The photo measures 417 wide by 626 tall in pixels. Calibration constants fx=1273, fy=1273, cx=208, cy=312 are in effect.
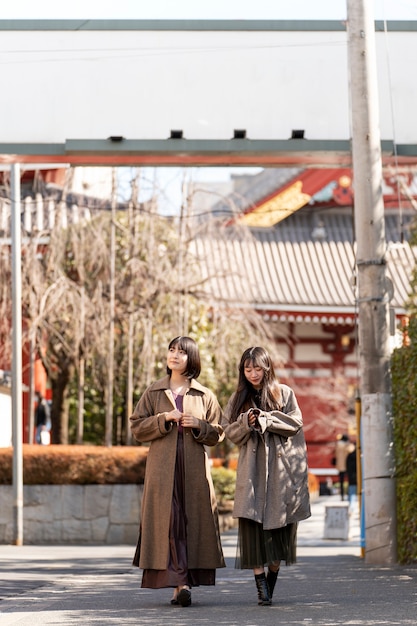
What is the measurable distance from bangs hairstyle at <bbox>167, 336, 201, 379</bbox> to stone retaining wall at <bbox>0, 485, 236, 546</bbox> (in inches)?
387

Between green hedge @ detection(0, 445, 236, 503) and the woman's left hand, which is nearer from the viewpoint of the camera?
the woman's left hand

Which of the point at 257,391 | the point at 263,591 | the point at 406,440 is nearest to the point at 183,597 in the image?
the point at 263,591

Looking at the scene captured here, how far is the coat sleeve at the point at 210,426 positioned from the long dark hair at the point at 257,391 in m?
0.16

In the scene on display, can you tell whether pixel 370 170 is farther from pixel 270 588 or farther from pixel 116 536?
pixel 116 536

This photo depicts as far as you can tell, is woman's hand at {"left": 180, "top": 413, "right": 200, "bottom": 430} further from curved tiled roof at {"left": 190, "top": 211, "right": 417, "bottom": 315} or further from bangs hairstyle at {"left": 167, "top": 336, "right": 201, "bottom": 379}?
curved tiled roof at {"left": 190, "top": 211, "right": 417, "bottom": 315}

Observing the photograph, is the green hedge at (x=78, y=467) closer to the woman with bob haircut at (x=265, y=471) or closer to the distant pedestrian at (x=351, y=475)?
the distant pedestrian at (x=351, y=475)

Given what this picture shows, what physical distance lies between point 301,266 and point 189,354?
112ft

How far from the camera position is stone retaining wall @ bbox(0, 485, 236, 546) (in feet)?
59.7

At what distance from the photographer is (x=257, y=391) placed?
858 cm

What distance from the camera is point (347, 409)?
39375mm

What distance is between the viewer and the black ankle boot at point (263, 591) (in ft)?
26.7

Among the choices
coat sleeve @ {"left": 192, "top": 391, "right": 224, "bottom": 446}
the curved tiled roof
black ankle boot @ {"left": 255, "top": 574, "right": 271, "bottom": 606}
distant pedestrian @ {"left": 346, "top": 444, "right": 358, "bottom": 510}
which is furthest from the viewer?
the curved tiled roof

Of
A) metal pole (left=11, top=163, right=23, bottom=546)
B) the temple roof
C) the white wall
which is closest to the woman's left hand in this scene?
the white wall

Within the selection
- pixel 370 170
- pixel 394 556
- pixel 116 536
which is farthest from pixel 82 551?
pixel 370 170
